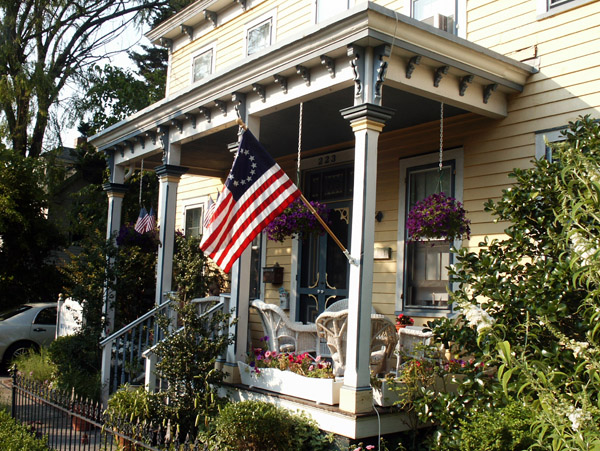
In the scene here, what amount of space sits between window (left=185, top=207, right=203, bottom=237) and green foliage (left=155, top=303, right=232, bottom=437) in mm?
5930

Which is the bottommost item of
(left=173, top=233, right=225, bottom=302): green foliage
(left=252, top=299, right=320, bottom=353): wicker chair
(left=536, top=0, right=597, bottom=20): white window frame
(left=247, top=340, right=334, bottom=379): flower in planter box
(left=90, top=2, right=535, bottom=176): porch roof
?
(left=247, top=340, right=334, bottom=379): flower in planter box

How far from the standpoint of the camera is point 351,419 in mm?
5441

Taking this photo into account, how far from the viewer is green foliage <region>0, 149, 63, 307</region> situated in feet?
53.5

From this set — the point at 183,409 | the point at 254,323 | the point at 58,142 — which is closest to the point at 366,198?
the point at 183,409

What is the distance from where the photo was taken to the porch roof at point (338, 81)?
6.00 metres

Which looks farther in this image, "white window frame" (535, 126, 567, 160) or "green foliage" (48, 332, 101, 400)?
"green foliage" (48, 332, 101, 400)

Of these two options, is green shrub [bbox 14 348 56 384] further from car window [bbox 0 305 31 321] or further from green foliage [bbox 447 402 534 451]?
green foliage [bbox 447 402 534 451]

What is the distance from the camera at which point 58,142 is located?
1966cm

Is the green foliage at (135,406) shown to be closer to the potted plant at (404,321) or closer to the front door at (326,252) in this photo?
the potted plant at (404,321)

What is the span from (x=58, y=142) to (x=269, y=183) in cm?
1543

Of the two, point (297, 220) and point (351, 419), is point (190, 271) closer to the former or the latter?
point (297, 220)

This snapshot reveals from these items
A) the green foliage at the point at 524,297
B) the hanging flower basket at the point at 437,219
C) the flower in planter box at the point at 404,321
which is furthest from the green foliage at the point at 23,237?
the green foliage at the point at 524,297

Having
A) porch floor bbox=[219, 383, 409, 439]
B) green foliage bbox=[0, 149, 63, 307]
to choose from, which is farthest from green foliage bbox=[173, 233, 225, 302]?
green foliage bbox=[0, 149, 63, 307]

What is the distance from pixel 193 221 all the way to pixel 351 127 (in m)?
6.43
